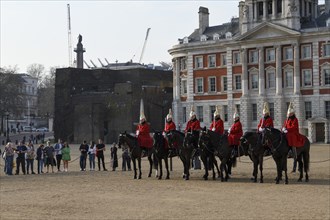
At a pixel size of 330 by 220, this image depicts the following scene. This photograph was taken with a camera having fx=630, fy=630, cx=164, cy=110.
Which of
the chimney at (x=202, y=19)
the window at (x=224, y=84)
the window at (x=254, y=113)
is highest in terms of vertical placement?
the chimney at (x=202, y=19)

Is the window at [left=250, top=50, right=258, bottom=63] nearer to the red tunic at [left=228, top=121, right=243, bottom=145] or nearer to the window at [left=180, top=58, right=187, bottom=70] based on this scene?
the window at [left=180, top=58, right=187, bottom=70]

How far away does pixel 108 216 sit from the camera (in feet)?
56.0

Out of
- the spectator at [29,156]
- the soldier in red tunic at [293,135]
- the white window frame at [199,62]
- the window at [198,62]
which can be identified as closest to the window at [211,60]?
the white window frame at [199,62]

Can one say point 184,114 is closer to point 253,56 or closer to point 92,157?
point 253,56

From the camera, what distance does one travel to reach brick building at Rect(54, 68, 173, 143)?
86.1 m

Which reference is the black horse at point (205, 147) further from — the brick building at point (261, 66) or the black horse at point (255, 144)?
the brick building at point (261, 66)

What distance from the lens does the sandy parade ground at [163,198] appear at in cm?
1738

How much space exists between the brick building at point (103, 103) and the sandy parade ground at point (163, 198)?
57.1 meters

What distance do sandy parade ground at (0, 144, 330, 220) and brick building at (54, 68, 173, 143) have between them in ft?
187

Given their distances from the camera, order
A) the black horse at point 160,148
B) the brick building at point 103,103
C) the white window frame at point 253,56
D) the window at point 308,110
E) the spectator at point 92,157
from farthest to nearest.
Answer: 1. the brick building at point 103,103
2. the white window frame at point 253,56
3. the window at point 308,110
4. the spectator at point 92,157
5. the black horse at point 160,148

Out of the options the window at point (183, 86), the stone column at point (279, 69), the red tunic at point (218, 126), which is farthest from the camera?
the window at point (183, 86)

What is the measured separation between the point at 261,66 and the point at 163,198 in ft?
183

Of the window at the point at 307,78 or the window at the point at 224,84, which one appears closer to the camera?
the window at the point at 307,78

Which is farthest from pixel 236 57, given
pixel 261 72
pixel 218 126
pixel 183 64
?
pixel 218 126
